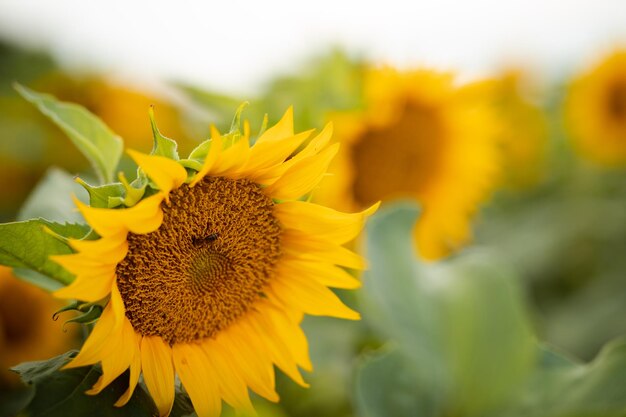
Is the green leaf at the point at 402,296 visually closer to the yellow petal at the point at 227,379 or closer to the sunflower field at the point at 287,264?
the sunflower field at the point at 287,264

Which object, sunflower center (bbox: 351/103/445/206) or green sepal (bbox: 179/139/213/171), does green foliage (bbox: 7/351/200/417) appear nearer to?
green sepal (bbox: 179/139/213/171)

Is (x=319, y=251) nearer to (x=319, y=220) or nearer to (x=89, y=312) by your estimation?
(x=319, y=220)

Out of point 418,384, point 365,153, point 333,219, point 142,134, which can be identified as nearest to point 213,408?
point 333,219

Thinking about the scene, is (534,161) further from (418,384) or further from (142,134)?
(418,384)

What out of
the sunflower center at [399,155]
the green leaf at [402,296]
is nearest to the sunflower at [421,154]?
the sunflower center at [399,155]

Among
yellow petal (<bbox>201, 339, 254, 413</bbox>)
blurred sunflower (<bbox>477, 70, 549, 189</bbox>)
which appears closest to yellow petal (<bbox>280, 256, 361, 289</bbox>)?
yellow petal (<bbox>201, 339, 254, 413</bbox>)

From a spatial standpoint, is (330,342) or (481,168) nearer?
(330,342)

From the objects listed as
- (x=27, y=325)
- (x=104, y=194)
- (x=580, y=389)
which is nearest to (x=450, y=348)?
(x=580, y=389)
